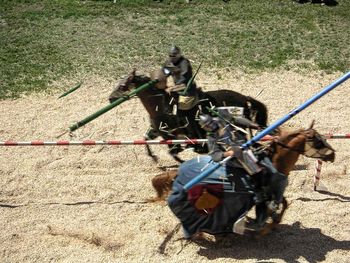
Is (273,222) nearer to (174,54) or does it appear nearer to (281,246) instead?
(281,246)

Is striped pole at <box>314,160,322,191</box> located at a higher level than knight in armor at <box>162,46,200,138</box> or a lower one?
lower

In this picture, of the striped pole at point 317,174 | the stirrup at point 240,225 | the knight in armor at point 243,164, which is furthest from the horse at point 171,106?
the stirrup at point 240,225

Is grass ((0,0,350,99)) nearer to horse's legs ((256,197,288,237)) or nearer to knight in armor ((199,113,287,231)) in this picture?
horse's legs ((256,197,288,237))

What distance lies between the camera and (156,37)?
13.1 meters

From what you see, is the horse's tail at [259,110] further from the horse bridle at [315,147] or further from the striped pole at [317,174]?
the horse bridle at [315,147]

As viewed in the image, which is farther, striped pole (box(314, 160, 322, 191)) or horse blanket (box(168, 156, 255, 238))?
striped pole (box(314, 160, 322, 191))

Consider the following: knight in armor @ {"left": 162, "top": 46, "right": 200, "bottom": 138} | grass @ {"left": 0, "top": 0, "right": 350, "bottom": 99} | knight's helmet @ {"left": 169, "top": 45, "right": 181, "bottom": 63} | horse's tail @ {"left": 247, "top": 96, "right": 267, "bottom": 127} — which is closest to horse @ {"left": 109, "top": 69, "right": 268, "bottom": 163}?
horse's tail @ {"left": 247, "top": 96, "right": 267, "bottom": 127}

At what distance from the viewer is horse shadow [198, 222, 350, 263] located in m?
7.21

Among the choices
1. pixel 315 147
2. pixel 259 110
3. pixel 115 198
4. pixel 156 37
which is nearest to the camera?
pixel 315 147

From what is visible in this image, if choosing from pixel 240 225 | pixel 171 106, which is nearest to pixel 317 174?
pixel 240 225

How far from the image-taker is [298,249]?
7.31 m

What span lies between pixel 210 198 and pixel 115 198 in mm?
2122

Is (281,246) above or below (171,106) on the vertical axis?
below

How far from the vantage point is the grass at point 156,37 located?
1195cm
